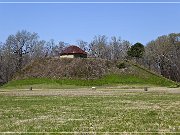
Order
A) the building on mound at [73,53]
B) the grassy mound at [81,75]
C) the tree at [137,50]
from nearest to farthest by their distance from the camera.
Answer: the grassy mound at [81,75] < the building on mound at [73,53] < the tree at [137,50]

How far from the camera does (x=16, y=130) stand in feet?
54.7

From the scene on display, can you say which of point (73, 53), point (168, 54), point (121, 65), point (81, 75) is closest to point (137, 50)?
point (121, 65)

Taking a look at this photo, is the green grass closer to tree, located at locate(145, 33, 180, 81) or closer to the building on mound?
the building on mound

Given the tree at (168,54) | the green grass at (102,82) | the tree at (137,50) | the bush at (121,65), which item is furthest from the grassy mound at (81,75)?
the tree at (168,54)

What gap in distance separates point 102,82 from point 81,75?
768cm

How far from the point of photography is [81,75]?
3927 inches

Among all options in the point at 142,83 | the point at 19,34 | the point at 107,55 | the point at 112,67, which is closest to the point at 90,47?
the point at 107,55

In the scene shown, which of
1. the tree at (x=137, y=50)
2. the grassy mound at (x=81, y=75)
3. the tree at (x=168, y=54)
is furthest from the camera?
the tree at (x=168, y=54)

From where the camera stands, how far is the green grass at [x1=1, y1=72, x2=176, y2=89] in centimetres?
9188

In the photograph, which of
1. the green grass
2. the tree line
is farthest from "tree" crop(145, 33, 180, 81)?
the green grass

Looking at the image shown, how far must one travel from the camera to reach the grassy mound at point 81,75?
307ft

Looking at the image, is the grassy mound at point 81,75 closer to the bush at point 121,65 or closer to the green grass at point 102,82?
the green grass at point 102,82

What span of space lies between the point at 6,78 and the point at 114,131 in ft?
467

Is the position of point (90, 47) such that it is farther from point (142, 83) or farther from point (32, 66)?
point (142, 83)
